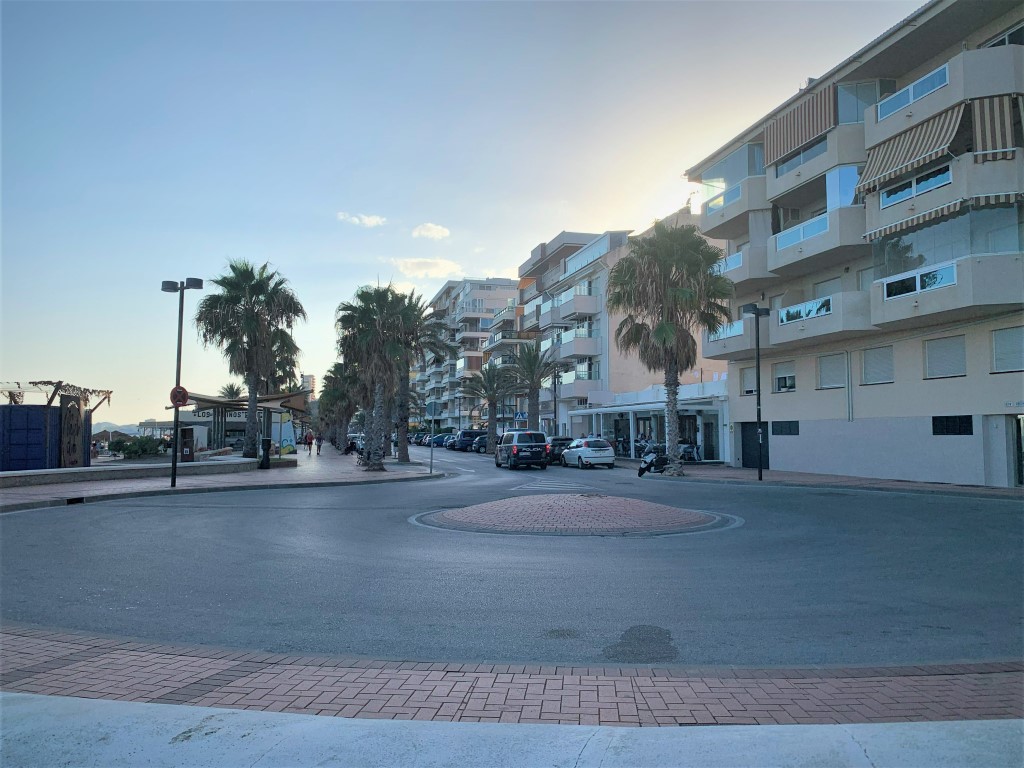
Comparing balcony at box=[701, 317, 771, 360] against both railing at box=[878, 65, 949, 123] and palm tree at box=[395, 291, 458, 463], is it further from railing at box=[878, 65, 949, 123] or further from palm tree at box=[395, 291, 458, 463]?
palm tree at box=[395, 291, 458, 463]

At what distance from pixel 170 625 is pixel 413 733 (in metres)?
3.82

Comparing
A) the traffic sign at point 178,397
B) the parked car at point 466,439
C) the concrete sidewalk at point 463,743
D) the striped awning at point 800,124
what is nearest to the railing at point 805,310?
the striped awning at point 800,124

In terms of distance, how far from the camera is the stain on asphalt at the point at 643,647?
5.82 metres

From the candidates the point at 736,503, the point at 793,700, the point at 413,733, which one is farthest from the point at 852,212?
A: the point at 413,733

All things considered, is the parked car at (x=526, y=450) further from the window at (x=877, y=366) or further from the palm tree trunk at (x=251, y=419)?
the window at (x=877, y=366)

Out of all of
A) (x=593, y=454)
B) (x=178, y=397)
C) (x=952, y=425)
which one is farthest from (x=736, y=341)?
(x=178, y=397)

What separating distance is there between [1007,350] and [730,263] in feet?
44.1

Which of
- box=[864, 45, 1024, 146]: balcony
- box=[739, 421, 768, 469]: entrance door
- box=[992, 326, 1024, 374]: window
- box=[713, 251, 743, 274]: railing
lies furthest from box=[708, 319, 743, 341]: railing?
box=[992, 326, 1024, 374]: window

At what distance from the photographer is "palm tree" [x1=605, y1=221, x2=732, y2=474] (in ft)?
98.0

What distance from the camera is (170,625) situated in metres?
6.85

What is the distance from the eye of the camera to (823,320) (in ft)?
89.9

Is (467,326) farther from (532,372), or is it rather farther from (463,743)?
(463,743)

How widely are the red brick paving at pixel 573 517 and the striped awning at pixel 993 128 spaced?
585 inches

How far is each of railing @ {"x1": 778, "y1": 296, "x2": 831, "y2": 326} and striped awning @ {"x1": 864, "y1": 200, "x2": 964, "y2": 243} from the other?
115 inches
